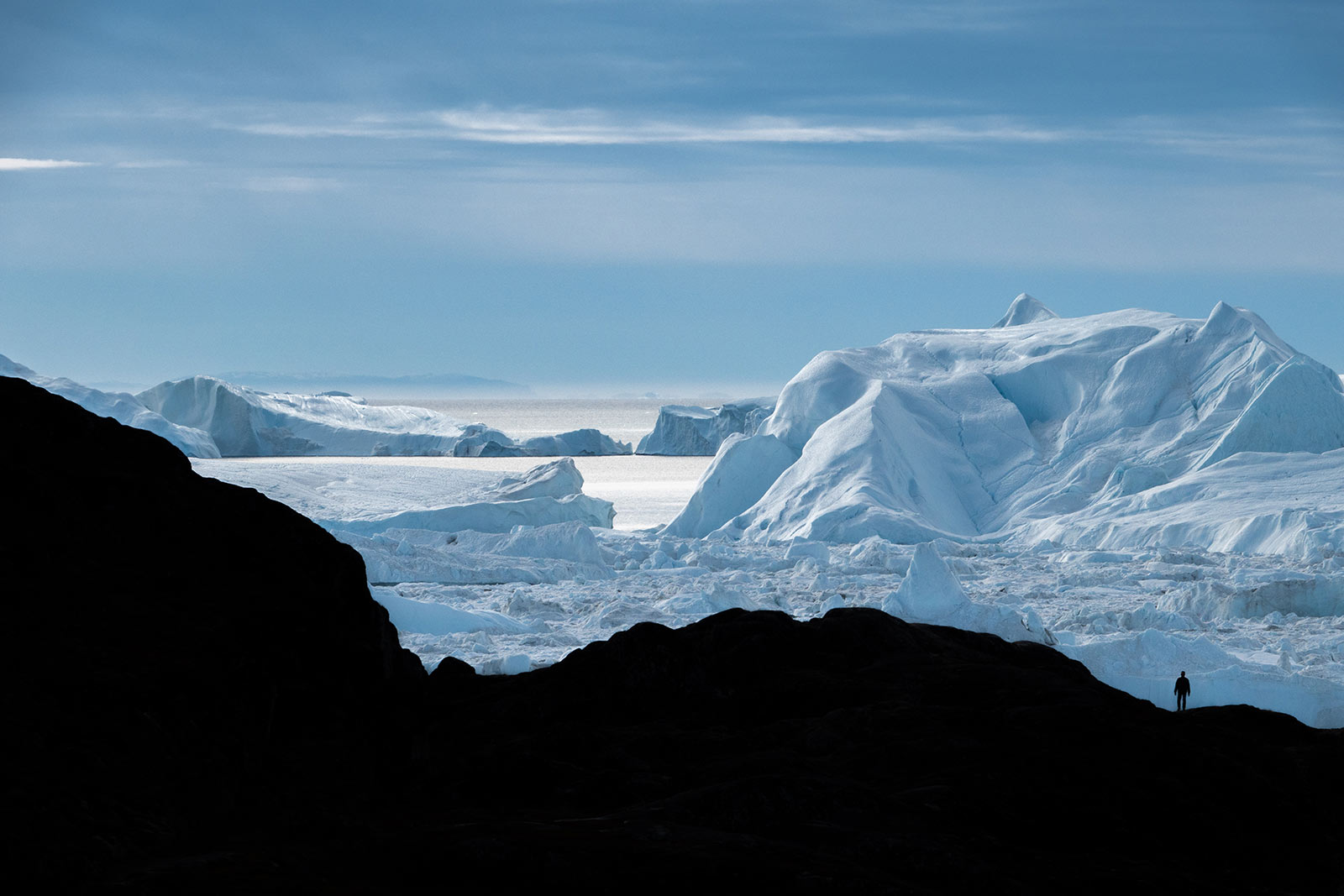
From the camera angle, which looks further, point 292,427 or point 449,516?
point 292,427

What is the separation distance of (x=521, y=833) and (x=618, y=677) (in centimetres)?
331

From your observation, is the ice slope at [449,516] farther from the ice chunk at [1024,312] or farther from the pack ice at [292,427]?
the ice chunk at [1024,312]

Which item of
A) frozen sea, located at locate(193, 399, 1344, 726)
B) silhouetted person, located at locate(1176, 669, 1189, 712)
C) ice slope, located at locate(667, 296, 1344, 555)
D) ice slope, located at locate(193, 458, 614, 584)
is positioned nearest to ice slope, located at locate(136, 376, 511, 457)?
ice slope, located at locate(193, 458, 614, 584)

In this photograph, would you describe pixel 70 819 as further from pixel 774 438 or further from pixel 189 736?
pixel 774 438

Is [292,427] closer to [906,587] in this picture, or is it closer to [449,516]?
[449,516]

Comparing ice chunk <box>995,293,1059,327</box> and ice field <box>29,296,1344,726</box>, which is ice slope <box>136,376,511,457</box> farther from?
ice chunk <box>995,293,1059,327</box>

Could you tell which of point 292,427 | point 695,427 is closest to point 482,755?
point 695,427

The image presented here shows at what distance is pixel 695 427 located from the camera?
207ft

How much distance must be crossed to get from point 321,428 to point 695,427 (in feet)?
58.9

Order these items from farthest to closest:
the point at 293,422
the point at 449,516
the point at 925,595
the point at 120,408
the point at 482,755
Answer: the point at 293,422
the point at 120,408
the point at 449,516
the point at 925,595
the point at 482,755

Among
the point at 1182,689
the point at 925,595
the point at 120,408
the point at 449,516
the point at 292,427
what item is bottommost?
the point at 1182,689

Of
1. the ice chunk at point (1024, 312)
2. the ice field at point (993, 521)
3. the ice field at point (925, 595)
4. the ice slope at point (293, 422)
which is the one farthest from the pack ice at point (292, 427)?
the ice chunk at point (1024, 312)

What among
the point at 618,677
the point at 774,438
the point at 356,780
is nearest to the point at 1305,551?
the point at 774,438

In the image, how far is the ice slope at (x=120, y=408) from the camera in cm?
4138
